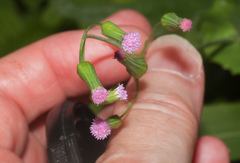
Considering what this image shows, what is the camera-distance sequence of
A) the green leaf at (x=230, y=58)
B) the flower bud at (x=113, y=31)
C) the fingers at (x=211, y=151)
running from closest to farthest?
1. the flower bud at (x=113, y=31)
2. the fingers at (x=211, y=151)
3. the green leaf at (x=230, y=58)

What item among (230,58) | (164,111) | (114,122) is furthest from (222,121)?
(114,122)

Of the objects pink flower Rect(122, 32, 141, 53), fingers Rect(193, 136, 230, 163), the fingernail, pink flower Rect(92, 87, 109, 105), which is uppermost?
pink flower Rect(122, 32, 141, 53)

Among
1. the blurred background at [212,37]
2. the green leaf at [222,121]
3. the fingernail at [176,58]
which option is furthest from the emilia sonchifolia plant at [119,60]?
the green leaf at [222,121]

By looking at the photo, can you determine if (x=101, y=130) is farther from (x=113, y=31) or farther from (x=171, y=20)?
(x=171, y=20)

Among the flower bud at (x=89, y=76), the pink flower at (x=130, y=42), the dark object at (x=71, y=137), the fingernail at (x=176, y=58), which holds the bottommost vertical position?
the dark object at (x=71, y=137)

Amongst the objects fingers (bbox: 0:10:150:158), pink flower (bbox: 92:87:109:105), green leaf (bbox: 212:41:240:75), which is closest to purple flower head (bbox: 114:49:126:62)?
pink flower (bbox: 92:87:109:105)

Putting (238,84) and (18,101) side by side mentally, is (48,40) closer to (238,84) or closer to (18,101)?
(18,101)

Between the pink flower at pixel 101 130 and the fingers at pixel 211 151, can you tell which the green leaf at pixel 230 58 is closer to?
the fingers at pixel 211 151

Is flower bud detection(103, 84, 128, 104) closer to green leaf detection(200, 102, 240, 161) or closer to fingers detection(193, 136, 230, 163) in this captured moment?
fingers detection(193, 136, 230, 163)
